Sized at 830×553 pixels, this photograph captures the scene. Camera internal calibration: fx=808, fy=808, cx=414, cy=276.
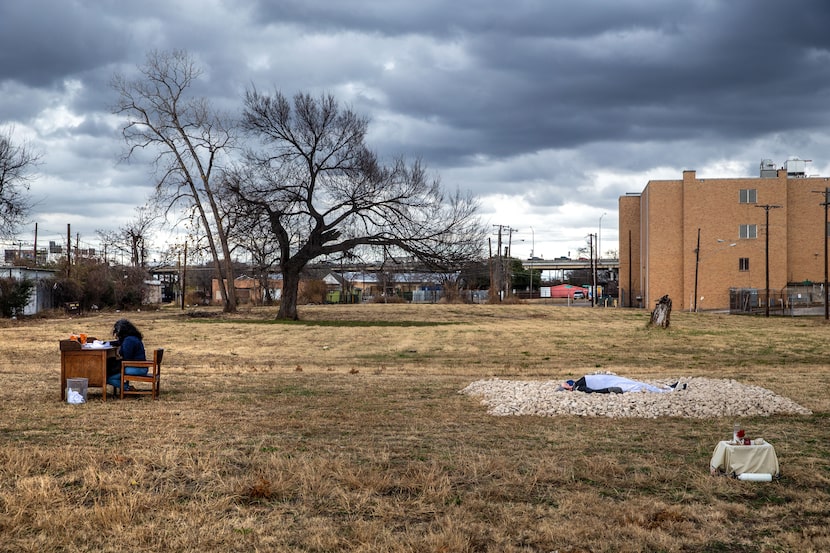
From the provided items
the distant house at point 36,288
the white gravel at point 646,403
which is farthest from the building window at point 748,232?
the white gravel at point 646,403

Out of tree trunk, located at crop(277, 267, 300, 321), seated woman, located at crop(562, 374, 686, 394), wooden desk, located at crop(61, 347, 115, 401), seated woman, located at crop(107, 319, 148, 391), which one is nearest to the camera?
wooden desk, located at crop(61, 347, 115, 401)

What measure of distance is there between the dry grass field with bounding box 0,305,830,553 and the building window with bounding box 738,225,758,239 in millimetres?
62885

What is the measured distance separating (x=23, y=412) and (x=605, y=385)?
9.39 metres

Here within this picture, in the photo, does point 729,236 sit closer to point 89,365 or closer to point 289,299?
point 289,299

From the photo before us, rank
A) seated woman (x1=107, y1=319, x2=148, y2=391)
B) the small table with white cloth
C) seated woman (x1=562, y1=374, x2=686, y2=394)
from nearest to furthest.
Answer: the small table with white cloth → seated woman (x1=107, y1=319, x2=148, y2=391) → seated woman (x1=562, y1=374, x2=686, y2=394)

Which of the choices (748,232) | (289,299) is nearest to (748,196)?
(748,232)

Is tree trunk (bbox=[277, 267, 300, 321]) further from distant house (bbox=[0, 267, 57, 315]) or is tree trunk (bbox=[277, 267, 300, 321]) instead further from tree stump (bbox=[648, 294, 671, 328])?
tree stump (bbox=[648, 294, 671, 328])

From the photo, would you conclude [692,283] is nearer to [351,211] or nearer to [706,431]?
[351,211]

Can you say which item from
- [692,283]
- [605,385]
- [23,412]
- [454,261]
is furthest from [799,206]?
[23,412]

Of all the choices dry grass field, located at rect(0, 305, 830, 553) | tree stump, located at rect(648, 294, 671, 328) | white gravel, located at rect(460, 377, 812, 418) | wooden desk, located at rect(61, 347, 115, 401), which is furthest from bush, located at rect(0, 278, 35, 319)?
white gravel, located at rect(460, 377, 812, 418)

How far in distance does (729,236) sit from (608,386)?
219 ft

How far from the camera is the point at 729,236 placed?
7531 cm

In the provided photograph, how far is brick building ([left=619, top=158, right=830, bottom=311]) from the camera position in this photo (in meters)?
74.8

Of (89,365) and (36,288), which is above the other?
(36,288)
